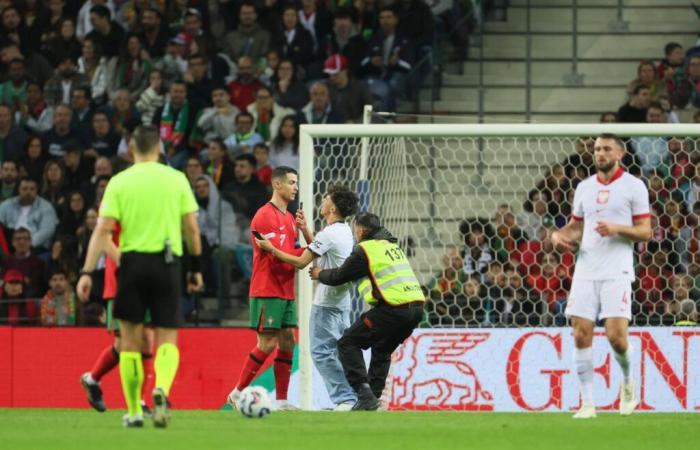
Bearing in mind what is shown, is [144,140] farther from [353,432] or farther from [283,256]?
[283,256]

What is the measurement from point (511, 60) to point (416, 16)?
57.6 inches

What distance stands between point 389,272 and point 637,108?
6.19m

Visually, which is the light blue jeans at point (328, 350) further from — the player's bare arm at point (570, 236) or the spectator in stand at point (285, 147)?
the spectator in stand at point (285, 147)

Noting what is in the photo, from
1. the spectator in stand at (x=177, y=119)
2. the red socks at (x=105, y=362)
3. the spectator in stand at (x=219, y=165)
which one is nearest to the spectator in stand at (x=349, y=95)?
the spectator in stand at (x=219, y=165)

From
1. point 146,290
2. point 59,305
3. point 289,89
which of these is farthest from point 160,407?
point 289,89

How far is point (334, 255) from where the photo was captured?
1426cm

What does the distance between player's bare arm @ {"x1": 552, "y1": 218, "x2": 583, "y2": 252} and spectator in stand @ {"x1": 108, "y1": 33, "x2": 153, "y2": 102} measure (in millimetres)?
10453

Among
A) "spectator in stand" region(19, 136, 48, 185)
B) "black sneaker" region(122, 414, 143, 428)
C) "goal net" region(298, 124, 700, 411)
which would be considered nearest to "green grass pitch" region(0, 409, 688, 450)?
"black sneaker" region(122, 414, 143, 428)

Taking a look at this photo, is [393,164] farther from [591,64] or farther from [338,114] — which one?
[591,64]

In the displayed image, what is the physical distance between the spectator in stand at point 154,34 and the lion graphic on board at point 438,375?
299 inches

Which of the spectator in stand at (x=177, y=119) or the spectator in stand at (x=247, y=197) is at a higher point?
the spectator in stand at (x=177, y=119)

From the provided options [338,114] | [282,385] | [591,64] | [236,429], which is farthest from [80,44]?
[236,429]

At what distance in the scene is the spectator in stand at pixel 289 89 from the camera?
20.3m

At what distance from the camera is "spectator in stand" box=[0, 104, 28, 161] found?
2092 centimetres
